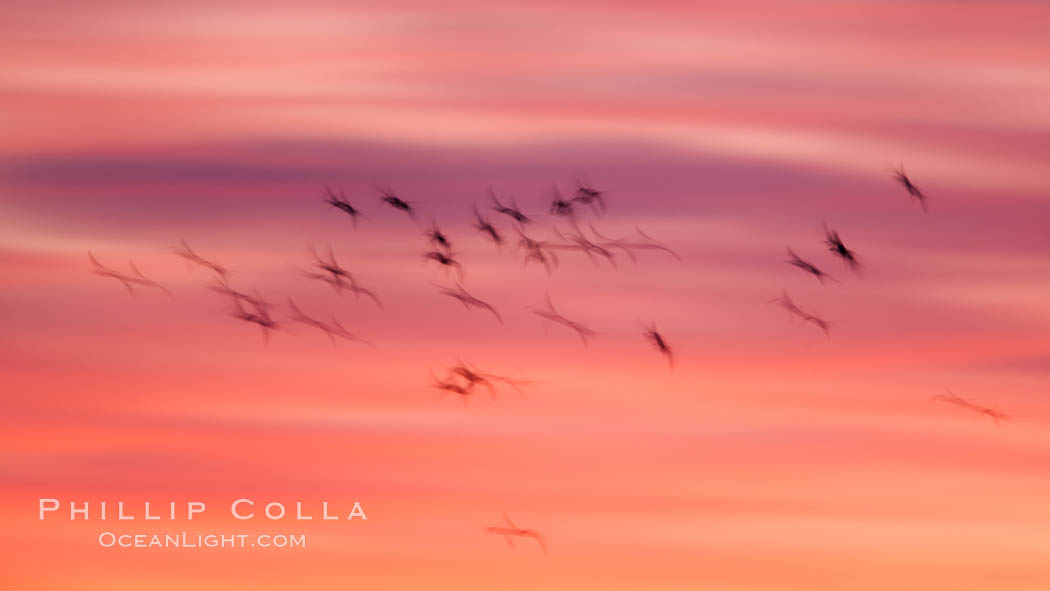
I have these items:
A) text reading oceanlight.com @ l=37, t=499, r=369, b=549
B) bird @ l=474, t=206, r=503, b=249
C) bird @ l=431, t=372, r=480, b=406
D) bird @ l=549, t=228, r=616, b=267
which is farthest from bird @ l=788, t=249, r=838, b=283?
text reading oceanlight.com @ l=37, t=499, r=369, b=549

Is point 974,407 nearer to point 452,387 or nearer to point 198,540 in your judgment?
point 452,387

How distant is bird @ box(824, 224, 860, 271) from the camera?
7.64 feet

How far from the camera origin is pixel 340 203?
235cm

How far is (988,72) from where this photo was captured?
244 centimetres

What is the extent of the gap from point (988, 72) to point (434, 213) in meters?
1.18

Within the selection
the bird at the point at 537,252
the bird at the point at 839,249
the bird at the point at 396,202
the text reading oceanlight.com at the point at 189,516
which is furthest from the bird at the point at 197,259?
the bird at the point at 839,249

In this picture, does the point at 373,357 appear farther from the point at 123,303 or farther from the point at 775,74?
Answer: the point at 775,74

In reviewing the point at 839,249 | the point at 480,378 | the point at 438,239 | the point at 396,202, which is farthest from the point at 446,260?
the point at 839,249

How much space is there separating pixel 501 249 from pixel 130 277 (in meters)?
0.72

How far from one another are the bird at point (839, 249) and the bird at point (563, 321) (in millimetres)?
512

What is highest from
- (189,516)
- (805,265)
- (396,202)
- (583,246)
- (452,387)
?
(396,202)

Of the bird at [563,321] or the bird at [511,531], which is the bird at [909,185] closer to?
the bird at [563,321]

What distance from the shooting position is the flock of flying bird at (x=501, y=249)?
7.29 feet

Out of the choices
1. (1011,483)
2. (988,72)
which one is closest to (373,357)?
(1011,483)
